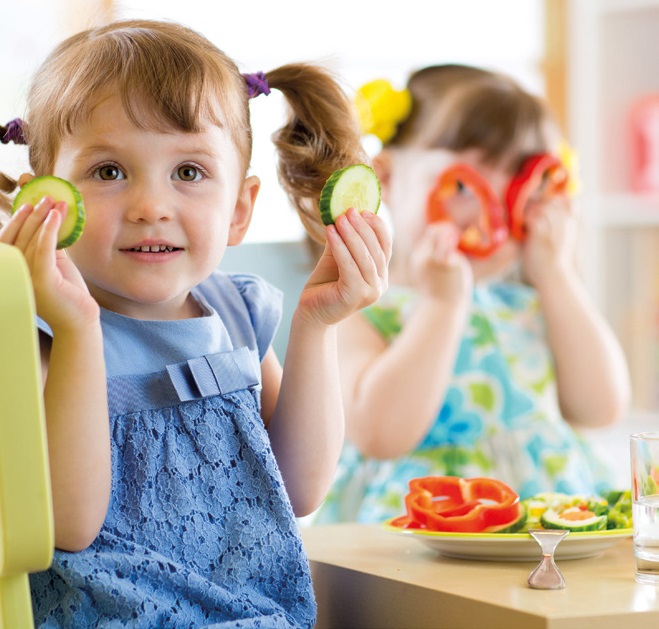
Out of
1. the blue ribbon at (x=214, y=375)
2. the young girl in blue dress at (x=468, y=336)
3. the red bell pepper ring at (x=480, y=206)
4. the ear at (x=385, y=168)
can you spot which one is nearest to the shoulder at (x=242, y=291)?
the blue ribbon at (x=214, y=375)

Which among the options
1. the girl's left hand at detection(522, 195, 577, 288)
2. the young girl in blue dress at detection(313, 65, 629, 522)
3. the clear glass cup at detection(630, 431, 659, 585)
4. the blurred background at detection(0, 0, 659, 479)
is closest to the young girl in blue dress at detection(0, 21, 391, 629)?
the clear glass cup at detection(630, 431, 659, 585)

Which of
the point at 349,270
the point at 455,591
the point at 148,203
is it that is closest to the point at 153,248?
the point at 148,203

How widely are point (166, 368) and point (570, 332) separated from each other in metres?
1.22

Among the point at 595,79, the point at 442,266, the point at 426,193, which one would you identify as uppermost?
the point at 595,79

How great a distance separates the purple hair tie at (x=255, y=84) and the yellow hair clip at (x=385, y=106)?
37.2 inches

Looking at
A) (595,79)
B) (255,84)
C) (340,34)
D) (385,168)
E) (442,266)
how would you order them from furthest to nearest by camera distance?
(595,79) → (340,34) → (385,168) → (442,266) → (255,84)

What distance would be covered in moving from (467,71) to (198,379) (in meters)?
1.32

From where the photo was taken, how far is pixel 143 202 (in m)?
0.96

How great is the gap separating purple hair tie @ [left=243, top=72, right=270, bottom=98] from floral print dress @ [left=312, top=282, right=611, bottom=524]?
0.93 metres

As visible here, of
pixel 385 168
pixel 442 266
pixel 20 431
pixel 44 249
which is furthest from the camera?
pixel 385 168

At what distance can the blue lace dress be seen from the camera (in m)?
0.90

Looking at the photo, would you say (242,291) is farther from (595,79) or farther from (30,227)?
(595,79)

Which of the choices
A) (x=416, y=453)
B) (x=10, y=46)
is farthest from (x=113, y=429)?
(x=10, y=46)

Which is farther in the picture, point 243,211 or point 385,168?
point 385,168
